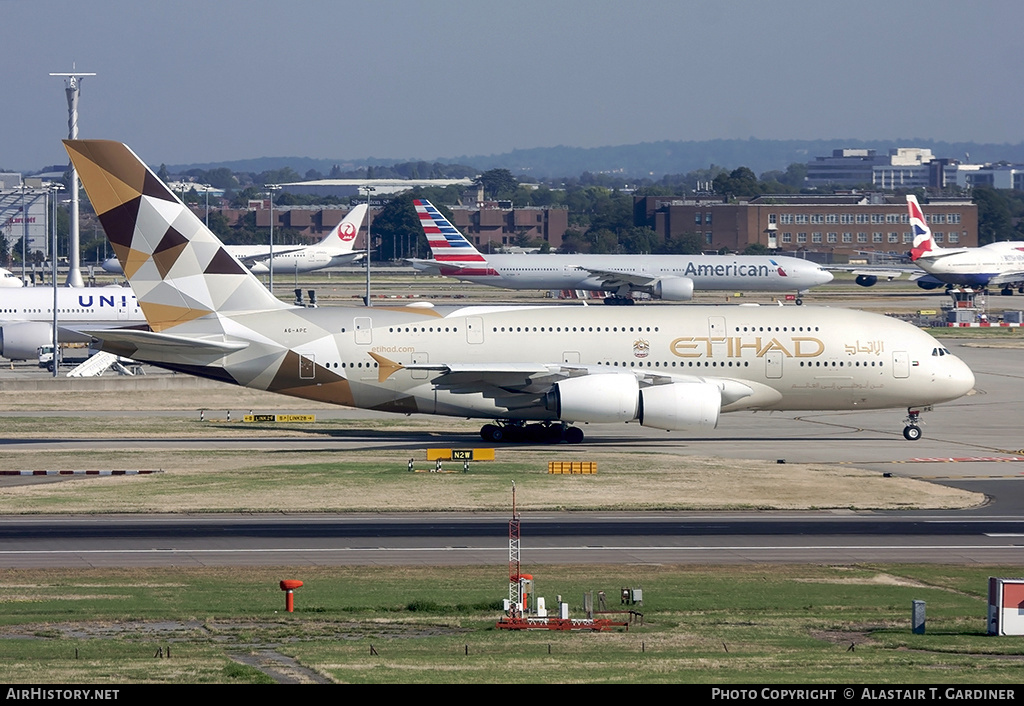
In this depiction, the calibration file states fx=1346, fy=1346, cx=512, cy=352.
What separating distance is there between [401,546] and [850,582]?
1072 centimetres

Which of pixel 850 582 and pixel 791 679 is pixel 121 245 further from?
pixel 791 679

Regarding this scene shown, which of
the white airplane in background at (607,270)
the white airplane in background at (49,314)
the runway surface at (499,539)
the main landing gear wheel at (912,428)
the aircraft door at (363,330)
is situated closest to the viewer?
the runway surface at (499,539)

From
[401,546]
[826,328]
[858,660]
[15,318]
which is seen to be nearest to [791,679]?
[858,660]

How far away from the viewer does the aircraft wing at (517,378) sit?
4744 cm

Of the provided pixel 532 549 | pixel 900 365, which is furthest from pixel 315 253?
pixel 532 549

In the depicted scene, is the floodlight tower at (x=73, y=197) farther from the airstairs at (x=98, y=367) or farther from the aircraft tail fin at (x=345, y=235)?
the aircraft tail fin at (x=345, y=235)

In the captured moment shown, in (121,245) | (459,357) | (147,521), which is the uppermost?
(121,245)

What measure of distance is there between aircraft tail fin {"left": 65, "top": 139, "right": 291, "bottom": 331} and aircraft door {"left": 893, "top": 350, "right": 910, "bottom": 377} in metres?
23.6

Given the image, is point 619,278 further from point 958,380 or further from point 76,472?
point 76,472

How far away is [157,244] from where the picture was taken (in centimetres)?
4738

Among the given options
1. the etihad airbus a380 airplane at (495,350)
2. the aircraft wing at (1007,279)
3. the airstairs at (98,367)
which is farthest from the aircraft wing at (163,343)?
the aircraft wing at (1007,279)

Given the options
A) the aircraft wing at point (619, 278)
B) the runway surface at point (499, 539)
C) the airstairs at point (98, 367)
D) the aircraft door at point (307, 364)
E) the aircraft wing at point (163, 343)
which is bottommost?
the runway surface at point (499, 539)

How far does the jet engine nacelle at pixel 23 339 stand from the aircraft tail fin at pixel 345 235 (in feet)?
323

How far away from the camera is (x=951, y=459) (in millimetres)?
46719
